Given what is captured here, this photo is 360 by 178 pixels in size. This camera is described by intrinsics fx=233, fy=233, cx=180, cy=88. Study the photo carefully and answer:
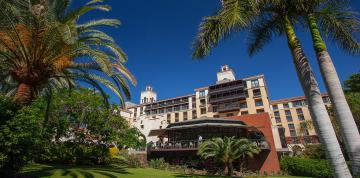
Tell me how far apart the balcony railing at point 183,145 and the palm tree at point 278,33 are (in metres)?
21.9

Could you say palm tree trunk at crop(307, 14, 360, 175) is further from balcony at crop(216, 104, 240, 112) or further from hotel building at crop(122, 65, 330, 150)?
balcony at crop(216, 104, 240, 112)

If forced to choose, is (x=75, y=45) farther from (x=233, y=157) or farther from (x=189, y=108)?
(x=189, y=108)

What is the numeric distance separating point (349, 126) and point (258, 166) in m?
25.7

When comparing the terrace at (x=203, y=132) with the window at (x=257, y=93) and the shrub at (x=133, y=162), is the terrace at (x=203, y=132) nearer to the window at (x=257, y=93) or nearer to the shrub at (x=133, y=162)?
the shrub at (x=133, y=162)

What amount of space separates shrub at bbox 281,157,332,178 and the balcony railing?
416 cm

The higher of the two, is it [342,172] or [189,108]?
[189,108]

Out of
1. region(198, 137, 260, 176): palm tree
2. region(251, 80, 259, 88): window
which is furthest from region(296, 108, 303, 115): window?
region(198, 137, 260, 176): palm tree

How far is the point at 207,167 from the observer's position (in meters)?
29.6

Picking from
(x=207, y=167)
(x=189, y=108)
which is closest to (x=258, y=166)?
(x=207, y=167)

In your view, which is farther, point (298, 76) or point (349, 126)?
point (298, 76)

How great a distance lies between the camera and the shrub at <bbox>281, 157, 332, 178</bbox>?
89.8 feet

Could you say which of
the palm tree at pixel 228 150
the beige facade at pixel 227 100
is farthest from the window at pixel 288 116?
the palm tree at pixel 228 150

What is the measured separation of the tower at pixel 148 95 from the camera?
109056 millimetres

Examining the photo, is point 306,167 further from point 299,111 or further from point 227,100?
point 299,111
